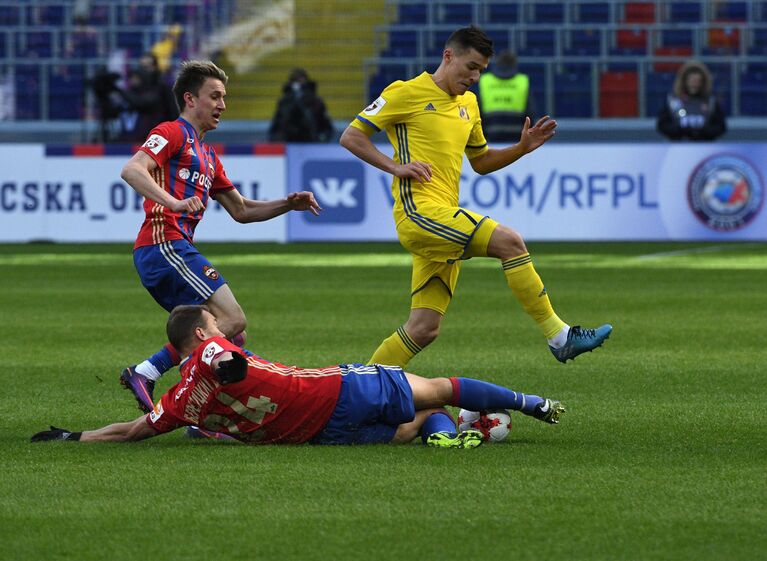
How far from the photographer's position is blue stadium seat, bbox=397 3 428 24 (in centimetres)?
2931

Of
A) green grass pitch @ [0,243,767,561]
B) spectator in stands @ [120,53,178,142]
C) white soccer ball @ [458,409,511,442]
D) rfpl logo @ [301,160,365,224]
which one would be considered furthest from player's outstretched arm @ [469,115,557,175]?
spectator in stands @ [120,53,178,142]

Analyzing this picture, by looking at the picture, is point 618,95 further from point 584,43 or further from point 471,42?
point 471,42

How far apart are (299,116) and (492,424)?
16.6 metres

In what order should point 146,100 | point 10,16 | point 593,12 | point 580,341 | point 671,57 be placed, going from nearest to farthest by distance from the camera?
point 580,341
point 146,100
point 671,57
point 593,12
point 10,16

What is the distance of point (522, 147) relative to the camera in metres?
8.65

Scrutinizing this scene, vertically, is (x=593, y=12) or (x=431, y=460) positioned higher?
(x=593, y=12)

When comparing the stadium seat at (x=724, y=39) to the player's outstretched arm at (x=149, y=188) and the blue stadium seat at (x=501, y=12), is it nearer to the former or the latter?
the blue stadium seat at (x=501, y=12)

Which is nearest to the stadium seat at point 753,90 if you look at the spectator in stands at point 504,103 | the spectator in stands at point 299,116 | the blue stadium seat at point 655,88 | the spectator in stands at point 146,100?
the blue stadium seat at point 655,88

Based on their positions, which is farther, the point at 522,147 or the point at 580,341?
the point at 522,147

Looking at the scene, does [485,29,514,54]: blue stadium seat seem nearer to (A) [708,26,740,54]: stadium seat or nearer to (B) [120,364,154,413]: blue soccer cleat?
(A) [708,26,740,54]: stadium seat

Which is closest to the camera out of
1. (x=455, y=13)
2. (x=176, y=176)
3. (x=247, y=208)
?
(x=176, y=176)

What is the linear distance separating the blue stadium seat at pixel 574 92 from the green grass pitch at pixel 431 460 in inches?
501

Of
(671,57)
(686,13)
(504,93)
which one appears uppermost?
(686,13)

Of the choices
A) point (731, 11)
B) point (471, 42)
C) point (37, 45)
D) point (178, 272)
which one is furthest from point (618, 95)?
point (178, 272)
